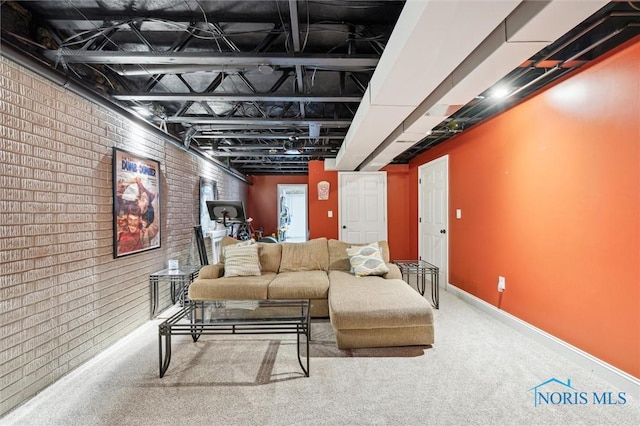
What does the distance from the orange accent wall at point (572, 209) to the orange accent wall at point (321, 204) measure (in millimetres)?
3121

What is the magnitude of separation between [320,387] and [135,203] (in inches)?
103

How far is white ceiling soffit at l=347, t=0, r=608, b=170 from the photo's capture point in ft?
4.52

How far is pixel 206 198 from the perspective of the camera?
523cm

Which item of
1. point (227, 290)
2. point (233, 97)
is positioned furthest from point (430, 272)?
point (233, 97)

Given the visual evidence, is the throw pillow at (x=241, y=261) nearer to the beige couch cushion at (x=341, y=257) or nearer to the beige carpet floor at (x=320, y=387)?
the beige carpet floor at (x=320, y=387)

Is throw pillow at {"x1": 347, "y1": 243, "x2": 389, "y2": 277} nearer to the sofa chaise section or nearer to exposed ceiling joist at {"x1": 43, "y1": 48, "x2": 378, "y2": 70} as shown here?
the sofa chaise section

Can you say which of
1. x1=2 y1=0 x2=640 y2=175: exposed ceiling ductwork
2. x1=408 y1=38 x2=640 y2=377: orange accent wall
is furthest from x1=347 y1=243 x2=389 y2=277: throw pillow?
x1=2 y1=0 x2=640 y2=175: exposed ceiling ductwork

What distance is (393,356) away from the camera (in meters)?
2.51

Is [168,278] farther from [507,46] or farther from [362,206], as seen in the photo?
[362,206]

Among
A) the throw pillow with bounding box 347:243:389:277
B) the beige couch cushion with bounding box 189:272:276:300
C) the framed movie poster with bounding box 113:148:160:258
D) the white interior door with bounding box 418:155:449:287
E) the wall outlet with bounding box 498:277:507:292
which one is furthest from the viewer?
the white interior door with bounding box 418:155:449:287

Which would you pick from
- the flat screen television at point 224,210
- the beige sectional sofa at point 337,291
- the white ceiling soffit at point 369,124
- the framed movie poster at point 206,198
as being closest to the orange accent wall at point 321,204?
the white ceiling soffit at point 369,124

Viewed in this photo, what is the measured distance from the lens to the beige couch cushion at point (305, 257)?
12.5 feet

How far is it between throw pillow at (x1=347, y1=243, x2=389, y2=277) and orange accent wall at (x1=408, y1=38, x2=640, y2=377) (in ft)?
4.35

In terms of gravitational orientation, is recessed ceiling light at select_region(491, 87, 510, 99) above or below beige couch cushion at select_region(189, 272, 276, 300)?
above
